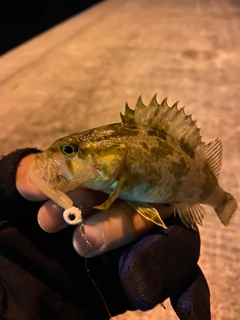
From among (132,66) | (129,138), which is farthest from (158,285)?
(132,66)

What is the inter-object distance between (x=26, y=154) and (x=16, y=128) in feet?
1.81

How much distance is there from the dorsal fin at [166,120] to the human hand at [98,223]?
0.11m

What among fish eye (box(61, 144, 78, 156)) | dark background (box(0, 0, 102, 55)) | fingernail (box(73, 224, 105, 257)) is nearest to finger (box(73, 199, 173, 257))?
fingernail (box(73, 224, 105, 257))

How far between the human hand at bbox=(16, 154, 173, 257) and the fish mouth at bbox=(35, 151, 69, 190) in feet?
0.19

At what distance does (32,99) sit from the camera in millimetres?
1234

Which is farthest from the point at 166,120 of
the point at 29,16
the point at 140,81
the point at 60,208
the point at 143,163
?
the point at 29,16

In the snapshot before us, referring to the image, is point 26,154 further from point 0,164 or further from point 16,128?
point 16,128

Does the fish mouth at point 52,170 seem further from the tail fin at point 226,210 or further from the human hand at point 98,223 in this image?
the tail fin at point 226,210

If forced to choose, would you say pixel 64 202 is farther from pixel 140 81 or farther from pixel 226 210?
pixel 140 81

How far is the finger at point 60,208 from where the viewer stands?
48 centimetres

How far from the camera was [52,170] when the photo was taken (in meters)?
0.43

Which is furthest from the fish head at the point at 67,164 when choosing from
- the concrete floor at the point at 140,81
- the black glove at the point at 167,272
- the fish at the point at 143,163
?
the concrete floor at the point at 140,81

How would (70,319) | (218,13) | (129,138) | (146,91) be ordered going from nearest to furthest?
(129,138) → (70,319) → (146,91) → (218,13)

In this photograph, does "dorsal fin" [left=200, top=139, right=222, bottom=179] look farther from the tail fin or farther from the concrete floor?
the concrete floor
